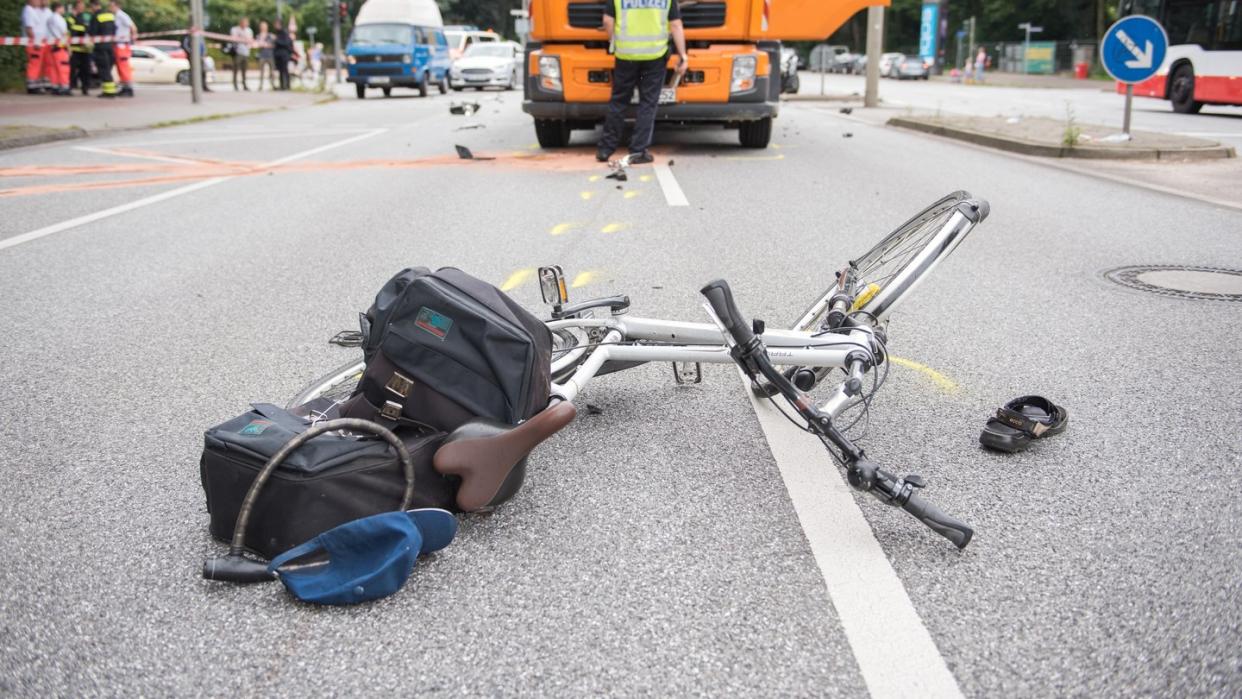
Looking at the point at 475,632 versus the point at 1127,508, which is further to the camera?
the point at 1127,508

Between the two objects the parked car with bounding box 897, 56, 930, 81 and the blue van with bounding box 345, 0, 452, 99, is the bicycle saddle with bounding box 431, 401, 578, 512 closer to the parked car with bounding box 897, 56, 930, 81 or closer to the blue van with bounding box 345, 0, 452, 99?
the blue van with bounding box 345, 0, 452, 99

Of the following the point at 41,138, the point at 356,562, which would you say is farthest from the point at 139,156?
the point at 356,562

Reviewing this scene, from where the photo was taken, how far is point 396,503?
9.04ft

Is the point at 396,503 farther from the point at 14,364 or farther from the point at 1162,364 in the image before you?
the point at 1162,364

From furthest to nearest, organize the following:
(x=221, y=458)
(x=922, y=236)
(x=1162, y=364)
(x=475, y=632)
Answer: (x=1162, y=364), (x=922, y=236), (x=221, y=458), (x=475, y=632)

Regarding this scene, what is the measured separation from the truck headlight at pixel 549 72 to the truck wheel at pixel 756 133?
2744mm

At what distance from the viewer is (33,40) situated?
23.2 m

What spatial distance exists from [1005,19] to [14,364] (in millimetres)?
76568

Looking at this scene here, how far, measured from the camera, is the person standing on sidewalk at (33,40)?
23.2 meters

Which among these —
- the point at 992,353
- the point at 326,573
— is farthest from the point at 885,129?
the point at 326,573

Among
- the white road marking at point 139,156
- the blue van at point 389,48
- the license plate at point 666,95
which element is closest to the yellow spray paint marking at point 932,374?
the license plate at point 666,95

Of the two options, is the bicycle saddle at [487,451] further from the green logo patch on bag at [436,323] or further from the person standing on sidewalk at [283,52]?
the person standing on sidewalk at [283,52]

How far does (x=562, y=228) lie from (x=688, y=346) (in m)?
4.43

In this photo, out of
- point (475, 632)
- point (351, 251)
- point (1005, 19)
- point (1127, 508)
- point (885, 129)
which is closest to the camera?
point (475, 632)
